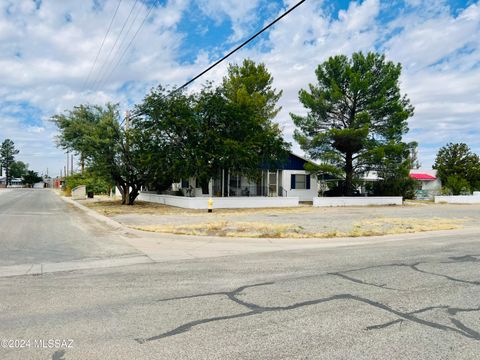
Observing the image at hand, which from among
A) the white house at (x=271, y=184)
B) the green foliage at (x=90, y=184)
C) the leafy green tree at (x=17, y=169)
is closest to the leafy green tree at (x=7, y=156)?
the leafy green tree at (x=17, y=169)

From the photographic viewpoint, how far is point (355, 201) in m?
31.2

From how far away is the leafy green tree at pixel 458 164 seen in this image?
164 ft

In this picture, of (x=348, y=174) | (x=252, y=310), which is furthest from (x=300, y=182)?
(x=252, y=310)

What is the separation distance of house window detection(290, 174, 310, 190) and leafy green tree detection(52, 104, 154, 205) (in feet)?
42.8

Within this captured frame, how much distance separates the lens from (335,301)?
588cm

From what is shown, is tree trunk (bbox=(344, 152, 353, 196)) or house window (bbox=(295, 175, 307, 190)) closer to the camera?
tree trunk (bbox=(344, 152, 353, 196))

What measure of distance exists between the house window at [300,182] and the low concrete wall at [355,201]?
216 inches

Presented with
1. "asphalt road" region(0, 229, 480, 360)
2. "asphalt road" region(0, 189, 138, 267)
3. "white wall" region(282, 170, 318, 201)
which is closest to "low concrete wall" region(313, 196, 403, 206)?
"white wall" region(282, 170, 318, 201)

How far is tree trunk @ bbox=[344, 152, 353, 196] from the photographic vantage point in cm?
3206

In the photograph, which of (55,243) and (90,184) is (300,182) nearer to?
(55,243)

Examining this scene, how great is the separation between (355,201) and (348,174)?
7.85 feet

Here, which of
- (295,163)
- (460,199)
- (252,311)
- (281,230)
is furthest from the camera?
(460,199)

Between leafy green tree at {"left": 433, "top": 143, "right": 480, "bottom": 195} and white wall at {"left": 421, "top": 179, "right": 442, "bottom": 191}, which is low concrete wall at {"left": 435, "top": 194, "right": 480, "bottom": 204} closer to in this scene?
leafy green tree at {"left": 433, "top": 143, "right": 480, "bottom": 195}

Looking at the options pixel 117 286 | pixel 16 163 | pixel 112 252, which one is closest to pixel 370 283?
pixel 117 286
